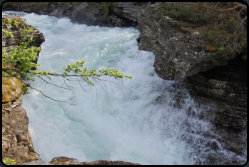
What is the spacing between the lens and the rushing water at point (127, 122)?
7.53 metres

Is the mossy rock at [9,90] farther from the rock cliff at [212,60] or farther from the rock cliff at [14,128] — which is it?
the rock cliff at [212,60]

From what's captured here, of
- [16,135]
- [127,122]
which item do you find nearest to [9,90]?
[16,135]

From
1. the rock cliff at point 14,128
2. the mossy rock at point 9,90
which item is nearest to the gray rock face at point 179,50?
the rock cliff at point 14,128

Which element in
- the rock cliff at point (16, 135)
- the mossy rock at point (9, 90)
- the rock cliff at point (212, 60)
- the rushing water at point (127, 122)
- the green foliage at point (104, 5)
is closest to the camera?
the rock cliff at point (16, 135)

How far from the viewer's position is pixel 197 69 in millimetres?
7289

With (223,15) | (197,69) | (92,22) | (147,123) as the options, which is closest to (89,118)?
(147,123)

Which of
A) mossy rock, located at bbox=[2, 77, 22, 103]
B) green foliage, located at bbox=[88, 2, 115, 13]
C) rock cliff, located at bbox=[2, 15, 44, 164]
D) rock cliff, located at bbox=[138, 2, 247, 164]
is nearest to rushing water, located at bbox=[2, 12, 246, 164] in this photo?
rock cliff, located at bbox=[138, 2, 247, 164]

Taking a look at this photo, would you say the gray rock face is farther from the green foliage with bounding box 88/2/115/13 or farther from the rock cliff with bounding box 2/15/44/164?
the green foliage with bounding box 88/2/115/13

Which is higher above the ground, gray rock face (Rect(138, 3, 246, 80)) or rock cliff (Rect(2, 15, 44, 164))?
gray rock face (Rect(138, 3, 246, 80))

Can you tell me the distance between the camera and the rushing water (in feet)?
24.7

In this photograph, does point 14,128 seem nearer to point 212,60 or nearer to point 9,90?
point 9,90

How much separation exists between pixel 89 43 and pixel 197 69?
996 cm

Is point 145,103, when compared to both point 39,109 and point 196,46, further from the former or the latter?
point 39,109

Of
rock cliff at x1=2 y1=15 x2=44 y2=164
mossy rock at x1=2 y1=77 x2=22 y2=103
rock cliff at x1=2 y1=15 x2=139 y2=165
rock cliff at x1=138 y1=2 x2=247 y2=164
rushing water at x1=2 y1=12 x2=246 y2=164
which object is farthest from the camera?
rushing water at x1=2 y1=12 x2=246 y2=164
